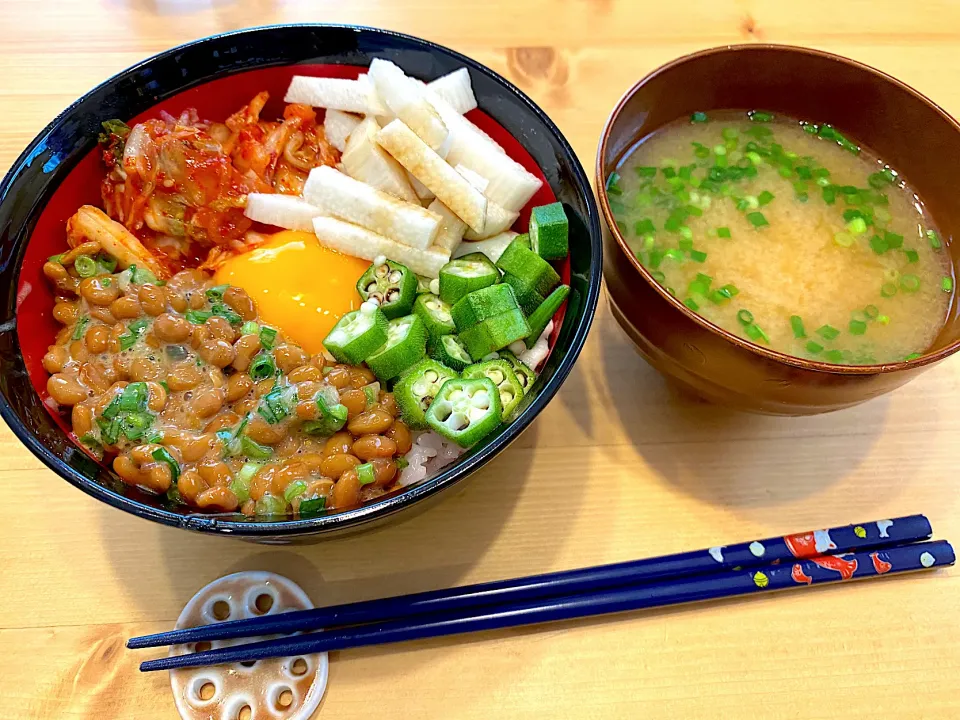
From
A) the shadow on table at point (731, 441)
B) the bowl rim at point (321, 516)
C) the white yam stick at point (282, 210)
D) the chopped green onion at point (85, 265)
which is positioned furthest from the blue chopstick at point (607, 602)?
the white yam stick at point (282, 210)

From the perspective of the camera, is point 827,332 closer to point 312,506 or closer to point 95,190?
point 312,506

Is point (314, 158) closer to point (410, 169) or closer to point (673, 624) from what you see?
point (410, 169)

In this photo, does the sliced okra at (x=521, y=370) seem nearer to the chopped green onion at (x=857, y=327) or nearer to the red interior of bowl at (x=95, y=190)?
the red interior of bowl at (x=95, y=190)

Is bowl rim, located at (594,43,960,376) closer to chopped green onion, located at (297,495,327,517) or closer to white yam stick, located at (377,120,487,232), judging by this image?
white yam stick, located at (377,120,487,232)

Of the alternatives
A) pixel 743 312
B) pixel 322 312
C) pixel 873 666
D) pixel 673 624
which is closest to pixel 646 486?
pixel 673 624

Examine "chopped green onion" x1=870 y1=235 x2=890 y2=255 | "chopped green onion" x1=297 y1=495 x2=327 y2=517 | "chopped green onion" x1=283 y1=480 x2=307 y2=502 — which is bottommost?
"chopped green onion" x1=297 y1=495 x2=327 y2=517

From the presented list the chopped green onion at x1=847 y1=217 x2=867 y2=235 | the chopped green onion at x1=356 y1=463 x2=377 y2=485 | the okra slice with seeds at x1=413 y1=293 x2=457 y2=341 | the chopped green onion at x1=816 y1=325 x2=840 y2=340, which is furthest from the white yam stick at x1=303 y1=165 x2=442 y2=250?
the chopped green onion at x1=847 y1=217 x2=867 y2=235
